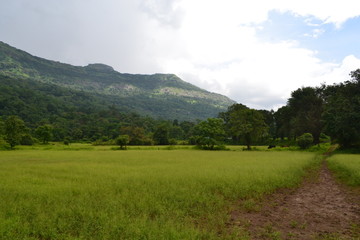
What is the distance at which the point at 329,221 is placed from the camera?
31.0 feet

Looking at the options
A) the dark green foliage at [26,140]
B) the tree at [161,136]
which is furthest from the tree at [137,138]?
the dark green foliage at [26,140]

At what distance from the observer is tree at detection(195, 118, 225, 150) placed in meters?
63.2

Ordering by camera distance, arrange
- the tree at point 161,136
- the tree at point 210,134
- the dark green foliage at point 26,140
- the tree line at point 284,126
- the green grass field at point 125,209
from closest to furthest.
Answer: the green grass field at point 125,209 < the tree line at point 284,126 < the tree at point 210,134 < the dark green foliage at point 26,140 < the tree at point 161,136

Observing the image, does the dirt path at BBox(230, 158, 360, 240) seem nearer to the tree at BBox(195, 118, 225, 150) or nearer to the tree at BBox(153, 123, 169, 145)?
the tree at BBox(195, 118, 225, 150)

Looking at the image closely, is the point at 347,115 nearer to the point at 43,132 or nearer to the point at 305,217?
the point at 305,217

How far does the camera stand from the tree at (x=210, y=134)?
63219mm

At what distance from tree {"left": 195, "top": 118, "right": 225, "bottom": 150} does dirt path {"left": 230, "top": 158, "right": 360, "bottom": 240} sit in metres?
48.3

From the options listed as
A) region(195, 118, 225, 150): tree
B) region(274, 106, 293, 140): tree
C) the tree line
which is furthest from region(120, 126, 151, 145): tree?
region(274, 106, 293, 140): tree

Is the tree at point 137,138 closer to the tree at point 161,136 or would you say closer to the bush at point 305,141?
the tree at point 161,136

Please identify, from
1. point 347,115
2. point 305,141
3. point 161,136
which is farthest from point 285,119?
point 161,136

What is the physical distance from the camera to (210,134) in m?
64.2

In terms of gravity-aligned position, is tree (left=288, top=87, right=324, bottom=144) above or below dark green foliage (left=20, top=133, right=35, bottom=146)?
above

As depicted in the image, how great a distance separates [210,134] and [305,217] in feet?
179

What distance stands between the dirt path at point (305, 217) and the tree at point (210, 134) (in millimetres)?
48339
